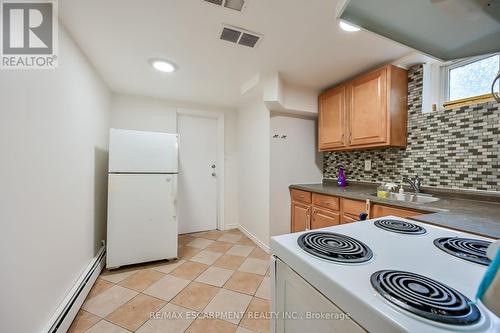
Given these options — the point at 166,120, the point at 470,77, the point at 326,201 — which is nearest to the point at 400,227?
the point at 326,201

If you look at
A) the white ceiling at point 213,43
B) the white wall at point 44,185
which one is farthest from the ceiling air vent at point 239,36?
the white wall at point 44,185

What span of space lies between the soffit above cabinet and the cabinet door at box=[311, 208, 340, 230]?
Answer: 150 centimetres

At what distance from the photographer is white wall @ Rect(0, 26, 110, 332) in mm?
923

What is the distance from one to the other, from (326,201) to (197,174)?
6.67ft

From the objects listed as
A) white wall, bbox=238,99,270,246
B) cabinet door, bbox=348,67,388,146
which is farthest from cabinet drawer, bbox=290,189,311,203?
cabinet door, bbox=348,67,388,146

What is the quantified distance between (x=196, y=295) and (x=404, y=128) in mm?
2455

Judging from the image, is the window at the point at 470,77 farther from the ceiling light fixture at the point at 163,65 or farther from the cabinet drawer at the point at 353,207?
the ceiling light fixture at the point at 163,65

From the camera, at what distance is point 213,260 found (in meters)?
2.27

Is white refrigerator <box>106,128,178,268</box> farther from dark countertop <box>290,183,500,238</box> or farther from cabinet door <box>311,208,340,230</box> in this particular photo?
dark countertop <box>290,183,500,238</box>

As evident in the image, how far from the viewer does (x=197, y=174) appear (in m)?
3.20

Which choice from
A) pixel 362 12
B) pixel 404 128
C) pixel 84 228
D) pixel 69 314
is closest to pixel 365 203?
pixel 404 128

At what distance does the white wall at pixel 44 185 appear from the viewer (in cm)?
92

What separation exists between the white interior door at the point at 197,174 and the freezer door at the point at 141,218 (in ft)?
2.94

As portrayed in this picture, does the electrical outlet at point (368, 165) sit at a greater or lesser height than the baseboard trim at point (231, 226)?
greater
